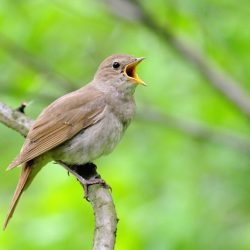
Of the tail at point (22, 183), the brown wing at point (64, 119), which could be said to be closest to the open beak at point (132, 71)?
the brown wing at point (64, 119)

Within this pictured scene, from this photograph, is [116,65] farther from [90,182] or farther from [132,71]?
[90,182]

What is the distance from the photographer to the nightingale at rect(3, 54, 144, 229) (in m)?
7.49

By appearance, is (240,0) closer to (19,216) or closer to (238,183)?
(238,183)

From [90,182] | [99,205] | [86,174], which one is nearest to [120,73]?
[86,174]

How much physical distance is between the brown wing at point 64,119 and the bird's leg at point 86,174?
24cm

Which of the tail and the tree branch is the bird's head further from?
the tree branch

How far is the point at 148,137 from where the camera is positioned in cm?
1173

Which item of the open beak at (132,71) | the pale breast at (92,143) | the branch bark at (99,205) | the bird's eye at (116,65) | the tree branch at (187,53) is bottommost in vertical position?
the branch bark at (99,205)

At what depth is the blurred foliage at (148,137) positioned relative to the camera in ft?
27.6

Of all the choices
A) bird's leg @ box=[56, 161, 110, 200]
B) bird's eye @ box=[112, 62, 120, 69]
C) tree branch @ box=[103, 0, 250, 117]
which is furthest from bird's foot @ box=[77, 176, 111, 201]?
tree branch @ box=[103, 0, 250, 117]

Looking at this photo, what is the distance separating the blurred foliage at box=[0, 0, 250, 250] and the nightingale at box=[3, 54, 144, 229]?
0.83 m

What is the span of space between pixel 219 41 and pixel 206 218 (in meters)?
1.90

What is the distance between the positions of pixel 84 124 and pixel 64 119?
175 millimetres

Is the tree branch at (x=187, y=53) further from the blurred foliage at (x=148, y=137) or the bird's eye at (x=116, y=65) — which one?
the bird's eye at (x=116, y=65)
